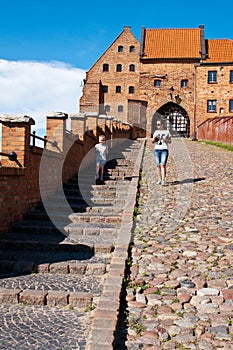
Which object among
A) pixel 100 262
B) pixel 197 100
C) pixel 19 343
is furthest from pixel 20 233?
pixel 197 100

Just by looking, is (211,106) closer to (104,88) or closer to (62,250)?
(104,88)

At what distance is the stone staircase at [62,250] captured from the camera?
4711mm

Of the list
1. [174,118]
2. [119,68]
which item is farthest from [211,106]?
[119,68]

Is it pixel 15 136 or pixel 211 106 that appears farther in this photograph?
pixel 211 106

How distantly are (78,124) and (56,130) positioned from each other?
253cm

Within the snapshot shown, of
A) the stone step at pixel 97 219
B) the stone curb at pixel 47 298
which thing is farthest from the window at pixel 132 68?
the stone curb at pixel 47 298

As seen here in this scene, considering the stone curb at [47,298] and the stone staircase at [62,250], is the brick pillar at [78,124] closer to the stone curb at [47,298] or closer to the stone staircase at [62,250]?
the stone staircase at [62,250]

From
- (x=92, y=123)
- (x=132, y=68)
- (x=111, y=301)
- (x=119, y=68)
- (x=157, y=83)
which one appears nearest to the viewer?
(x=111, y=301)

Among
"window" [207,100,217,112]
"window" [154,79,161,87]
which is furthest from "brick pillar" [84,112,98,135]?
"window" [154,79,161,87]

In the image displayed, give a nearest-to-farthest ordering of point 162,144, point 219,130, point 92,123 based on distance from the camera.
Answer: point 162,144, point 92,123, point 219,130

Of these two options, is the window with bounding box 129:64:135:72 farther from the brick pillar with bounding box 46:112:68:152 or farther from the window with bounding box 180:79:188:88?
the brick pillar with bounding box 46:112:68:152

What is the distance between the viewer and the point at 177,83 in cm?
4441

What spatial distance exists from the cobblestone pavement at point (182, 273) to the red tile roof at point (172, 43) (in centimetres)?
3761

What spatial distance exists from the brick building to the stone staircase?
116 ft
